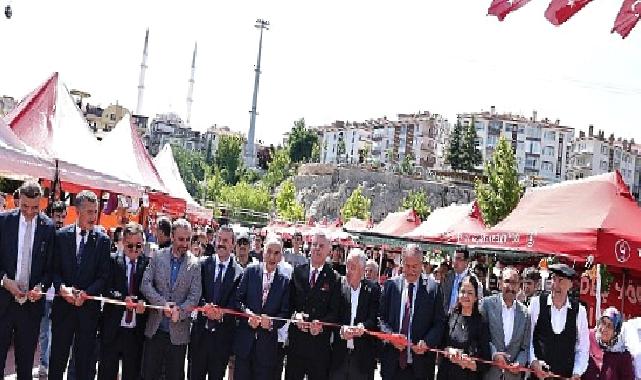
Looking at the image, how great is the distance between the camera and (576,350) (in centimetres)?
612

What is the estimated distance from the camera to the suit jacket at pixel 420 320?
6.36 meters

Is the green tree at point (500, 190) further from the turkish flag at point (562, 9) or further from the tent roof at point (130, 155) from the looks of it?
the turkish flag at point (562, 9)

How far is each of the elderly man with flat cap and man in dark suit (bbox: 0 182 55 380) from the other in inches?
167

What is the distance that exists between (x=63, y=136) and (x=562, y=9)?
10018mm

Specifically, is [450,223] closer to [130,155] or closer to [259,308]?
[130,155]

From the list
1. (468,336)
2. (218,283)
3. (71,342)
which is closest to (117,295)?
(71,342)

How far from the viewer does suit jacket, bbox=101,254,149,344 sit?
6527 mm

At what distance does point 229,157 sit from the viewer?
10750cm

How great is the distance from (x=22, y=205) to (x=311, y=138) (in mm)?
103948

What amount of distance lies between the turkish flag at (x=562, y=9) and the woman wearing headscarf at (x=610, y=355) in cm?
586

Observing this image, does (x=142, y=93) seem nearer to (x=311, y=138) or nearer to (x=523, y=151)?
(x=311, y=138)

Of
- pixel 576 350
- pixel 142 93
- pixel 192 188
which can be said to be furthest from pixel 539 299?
pixel 142 93

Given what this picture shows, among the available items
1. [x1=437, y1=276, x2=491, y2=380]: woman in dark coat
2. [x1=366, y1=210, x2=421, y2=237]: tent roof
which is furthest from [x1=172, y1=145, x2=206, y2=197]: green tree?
[x1=437, y1=276, x2=491, y2=380]: woman in dark coat

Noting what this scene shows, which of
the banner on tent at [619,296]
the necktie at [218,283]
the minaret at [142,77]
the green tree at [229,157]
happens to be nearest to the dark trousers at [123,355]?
the necktie at [218,283]
